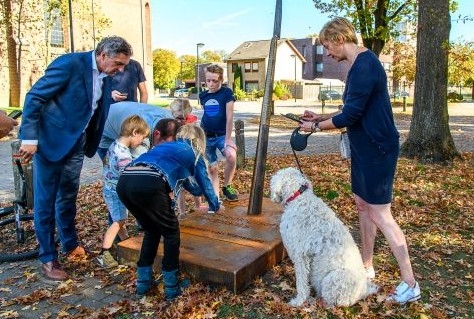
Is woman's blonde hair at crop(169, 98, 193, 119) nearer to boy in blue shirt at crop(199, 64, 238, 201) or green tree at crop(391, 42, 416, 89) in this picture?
boy in blue shirt at crop(199, 64, 238, 201)

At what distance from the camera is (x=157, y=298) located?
3691 millimetres

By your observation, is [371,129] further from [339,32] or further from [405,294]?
[405,294]

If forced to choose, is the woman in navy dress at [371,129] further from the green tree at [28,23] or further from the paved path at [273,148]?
the green tree at [28,23]

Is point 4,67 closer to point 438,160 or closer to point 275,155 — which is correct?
point 275,155

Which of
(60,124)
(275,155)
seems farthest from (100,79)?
(275,155)

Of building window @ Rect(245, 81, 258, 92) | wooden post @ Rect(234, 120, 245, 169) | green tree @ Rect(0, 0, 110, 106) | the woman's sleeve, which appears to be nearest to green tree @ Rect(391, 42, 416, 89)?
green tree @ Rect(0, 0, 110, 106)

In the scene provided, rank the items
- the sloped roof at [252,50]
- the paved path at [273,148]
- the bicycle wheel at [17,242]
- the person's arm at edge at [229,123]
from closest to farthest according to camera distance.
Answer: the bicycle wheel at [17,242] → the person's arm at edge at [229,123] → the paved path at [273,148] → the sloped roof at [252,50]

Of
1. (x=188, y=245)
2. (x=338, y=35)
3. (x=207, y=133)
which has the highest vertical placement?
(x=338, y=35)

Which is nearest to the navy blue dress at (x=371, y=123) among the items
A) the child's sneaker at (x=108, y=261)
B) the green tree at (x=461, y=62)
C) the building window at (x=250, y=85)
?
the child's sneaker at (x=108, y=261)

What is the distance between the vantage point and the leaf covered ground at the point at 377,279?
3.45 m

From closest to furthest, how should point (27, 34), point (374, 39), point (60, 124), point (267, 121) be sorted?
point (60, 124), point (267, 121), point (374, 39), point (27, 34)

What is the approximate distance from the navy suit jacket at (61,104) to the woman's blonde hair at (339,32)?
6.88 ft

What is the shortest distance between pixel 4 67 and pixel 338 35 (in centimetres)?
2859

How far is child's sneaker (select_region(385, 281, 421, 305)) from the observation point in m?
3.49
